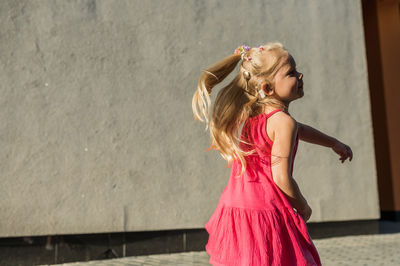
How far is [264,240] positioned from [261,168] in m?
0.33

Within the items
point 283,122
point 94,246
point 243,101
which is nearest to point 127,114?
point 94,246

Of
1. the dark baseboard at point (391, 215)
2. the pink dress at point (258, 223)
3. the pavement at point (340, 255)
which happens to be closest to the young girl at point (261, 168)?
the pink dress at point (258, 223)

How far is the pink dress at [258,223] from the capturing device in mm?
1826

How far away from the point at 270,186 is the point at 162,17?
11.4 feet

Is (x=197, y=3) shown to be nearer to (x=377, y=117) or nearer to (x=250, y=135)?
(x=250, y=135)

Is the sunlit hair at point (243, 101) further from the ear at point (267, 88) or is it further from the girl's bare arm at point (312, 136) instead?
the girl's bare arm at point (312, 136)

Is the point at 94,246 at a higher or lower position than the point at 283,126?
lower

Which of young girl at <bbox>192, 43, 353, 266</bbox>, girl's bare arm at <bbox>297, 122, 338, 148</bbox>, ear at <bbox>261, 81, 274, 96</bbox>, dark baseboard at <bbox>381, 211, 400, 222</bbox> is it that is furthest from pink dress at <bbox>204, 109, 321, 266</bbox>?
dark baseboard at <bbox>381, 211, 400, 222</bbox>

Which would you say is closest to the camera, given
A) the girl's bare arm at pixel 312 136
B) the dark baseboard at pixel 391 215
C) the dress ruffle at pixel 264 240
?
the dress ruffle at pixel 264 240

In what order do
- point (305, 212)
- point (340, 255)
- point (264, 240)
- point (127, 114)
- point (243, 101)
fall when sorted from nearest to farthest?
point (264, 240)
point (305, 212)
point (243, 101)
point (340, 255)
point (127, 114)

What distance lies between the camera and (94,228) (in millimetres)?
4500

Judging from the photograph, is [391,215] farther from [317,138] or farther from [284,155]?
[284,155]

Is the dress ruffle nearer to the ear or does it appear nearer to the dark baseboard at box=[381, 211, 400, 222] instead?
the ear

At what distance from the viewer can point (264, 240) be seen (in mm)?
1834
